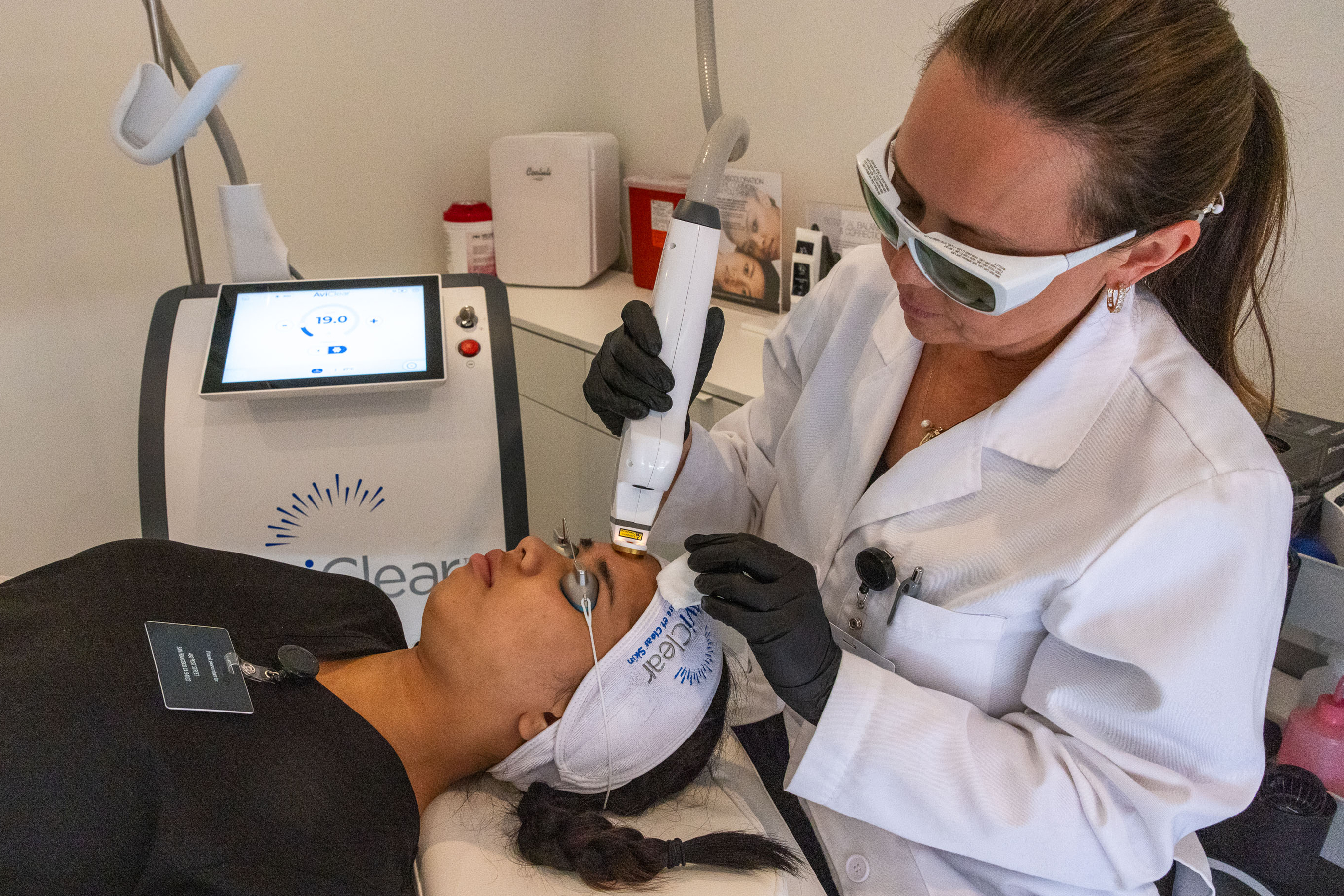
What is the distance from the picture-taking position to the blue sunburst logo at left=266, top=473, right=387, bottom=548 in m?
1.60

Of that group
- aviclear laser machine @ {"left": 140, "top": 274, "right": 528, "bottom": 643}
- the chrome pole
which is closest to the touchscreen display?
aviclear laser machine @ {"left": 140, "top": 274, "right": 528, "bottom": 643}

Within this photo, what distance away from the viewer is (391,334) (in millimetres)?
1591

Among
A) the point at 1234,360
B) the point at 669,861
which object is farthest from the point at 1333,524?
the point at 669,861

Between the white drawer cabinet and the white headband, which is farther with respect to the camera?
the white drawer cabinet

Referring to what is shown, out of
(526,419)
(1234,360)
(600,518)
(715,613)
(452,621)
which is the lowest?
(600,518)

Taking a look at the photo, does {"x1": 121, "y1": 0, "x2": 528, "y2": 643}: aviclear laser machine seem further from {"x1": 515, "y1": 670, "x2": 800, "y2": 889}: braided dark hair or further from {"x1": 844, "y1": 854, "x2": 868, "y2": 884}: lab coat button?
{"x1": 844, "y1": 854, "x2": 868, "y2": 884}: lab coat button

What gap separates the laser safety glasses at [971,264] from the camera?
2.65ft

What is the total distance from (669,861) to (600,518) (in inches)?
57.0

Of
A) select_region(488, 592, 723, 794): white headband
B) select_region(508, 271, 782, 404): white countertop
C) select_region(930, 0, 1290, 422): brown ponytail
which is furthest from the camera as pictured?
select_region(508, 271, 782, 404): white countertop

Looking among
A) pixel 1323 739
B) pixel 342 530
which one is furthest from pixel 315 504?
pixel 1323 739

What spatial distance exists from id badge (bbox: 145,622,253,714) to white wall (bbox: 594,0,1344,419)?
1574mm

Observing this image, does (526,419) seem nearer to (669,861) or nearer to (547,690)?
(547,690)

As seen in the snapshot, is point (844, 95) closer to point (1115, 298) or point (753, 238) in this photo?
point (753, 238)

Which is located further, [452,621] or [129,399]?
[129,399]
